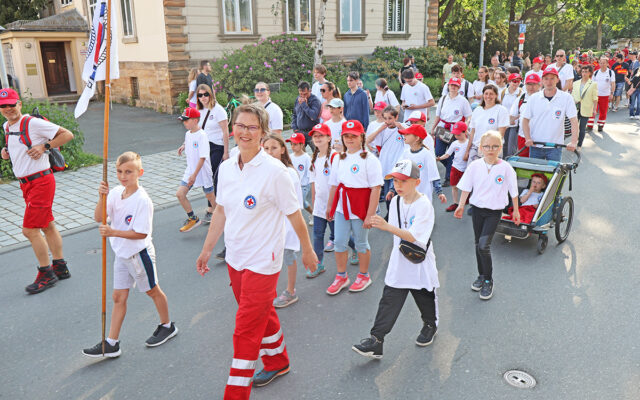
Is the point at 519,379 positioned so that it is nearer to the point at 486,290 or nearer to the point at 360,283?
the point at 486,290

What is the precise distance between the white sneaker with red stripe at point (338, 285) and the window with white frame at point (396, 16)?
22.1 m

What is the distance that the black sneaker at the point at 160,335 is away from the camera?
4523mm

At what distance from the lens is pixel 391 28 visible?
25.6 metres

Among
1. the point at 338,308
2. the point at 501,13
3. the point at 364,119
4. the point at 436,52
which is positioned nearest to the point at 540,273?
the point at 338,308

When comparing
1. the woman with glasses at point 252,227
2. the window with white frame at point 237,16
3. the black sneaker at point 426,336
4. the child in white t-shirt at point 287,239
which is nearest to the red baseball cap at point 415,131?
the child in white t-shirt at point 287,239

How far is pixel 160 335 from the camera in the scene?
15.0ft

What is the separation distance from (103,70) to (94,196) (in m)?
5.57

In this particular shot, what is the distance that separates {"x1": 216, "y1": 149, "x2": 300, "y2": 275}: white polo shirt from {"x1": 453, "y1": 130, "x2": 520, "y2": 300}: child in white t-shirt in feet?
7.99

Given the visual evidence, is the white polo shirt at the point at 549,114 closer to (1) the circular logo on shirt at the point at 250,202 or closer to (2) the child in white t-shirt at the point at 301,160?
(2) the child in white t-shirt at the point at 301,160

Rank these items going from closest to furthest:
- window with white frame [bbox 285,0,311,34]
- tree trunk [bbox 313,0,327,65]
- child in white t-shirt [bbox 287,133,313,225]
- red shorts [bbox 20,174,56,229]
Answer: red shorts [bbox 20,174,56,229] < child in white t-shirt [bbox 287,133,313,225] < tree trunk [bbox 313,0,327,65] < window with white frame [bbox 285,0,311,34]

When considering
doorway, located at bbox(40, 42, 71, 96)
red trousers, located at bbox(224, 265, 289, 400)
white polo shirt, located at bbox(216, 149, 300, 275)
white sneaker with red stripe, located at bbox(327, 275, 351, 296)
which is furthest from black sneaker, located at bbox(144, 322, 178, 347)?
doorway, located at bbox(40, 42, 71, 96)

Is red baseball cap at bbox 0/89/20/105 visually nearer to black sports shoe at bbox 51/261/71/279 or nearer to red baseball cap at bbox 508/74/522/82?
black sports shoe at bbox 51/261/71/279

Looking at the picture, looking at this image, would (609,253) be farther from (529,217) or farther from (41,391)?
(41,391)

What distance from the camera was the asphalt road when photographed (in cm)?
395
